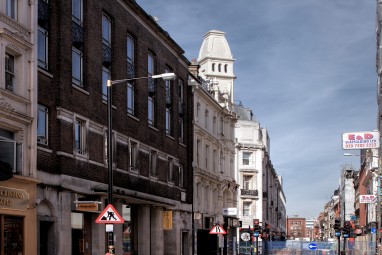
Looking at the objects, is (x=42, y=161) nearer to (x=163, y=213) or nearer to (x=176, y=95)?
(x=163, y=213)

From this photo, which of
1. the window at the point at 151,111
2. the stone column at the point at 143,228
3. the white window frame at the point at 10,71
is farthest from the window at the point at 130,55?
the white window frame at the point at 10,71

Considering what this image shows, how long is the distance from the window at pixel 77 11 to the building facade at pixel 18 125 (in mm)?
4332

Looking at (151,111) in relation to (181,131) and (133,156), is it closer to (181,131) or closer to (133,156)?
(133,156)

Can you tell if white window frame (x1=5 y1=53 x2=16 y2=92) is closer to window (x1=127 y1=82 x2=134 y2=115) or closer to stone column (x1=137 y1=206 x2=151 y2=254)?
window (x1=127 y1=82 x2=134 y2=115)

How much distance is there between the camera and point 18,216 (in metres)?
26.2

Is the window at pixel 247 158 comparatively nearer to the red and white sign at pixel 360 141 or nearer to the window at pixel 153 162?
the red and white sign at pixel 360 141

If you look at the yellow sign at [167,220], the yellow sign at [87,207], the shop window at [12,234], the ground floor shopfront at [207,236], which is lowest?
the ground floor shopfront at [207,236]

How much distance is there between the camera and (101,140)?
3472 cm

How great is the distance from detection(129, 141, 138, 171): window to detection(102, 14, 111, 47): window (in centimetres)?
590

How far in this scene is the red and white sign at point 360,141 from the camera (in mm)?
57156

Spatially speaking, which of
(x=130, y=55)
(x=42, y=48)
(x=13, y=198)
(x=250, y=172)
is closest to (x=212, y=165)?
(x=130, y=55)

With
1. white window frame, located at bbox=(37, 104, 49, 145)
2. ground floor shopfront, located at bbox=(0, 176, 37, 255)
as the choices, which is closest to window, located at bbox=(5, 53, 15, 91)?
white window frame, located at bbox=(37, 104, 49, 145)

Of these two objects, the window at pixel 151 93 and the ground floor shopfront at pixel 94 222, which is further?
the window at pixel 151 93

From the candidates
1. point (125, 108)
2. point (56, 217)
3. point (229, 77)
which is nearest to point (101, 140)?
point (125, 108)
